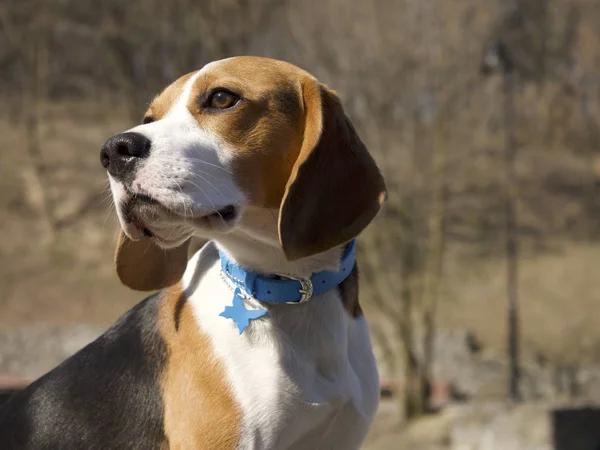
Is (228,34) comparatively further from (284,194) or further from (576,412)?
(284,194)

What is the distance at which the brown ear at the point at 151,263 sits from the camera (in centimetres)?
301

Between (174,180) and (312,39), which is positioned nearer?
(174,180)

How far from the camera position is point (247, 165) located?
8.58 feet

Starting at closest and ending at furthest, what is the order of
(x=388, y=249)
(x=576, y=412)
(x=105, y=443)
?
1. (x=105, y=443)
2. (x=576, y=412)
3. (x=388, y=249)

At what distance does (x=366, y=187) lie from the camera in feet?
8.80

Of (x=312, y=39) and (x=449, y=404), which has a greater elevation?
(x=312, y=39)

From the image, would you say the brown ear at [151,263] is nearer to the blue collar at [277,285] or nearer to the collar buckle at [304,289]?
the blue collar at [277,285]

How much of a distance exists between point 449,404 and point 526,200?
7624mm

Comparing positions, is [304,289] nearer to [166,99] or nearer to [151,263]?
[151,263]

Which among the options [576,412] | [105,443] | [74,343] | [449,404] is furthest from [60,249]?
[105,443]

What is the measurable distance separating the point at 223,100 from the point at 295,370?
2.85ft

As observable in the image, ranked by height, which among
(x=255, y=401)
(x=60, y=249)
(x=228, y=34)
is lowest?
(x=60, y=249)

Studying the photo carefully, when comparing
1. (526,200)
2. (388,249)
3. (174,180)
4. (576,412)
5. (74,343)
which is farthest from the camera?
(526,200)

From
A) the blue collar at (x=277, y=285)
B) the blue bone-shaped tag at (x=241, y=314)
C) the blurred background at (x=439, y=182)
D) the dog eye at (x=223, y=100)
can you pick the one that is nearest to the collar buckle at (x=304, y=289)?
the blue collar at (x=277, y=285)
